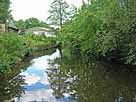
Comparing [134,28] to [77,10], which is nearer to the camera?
[134,28]

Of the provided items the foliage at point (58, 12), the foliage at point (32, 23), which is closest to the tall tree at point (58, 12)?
the foliage at point (58, 12)

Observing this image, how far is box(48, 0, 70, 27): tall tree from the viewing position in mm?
85875

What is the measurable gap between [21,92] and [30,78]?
6339 mm

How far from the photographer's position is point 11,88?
22.3 meters

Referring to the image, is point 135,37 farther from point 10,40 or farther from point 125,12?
point 10,40

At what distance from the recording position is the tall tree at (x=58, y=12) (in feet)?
282

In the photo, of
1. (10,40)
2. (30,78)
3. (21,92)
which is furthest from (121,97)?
(10,40)

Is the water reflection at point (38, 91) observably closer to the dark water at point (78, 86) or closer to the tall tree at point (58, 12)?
the dark water at point (78, 86)

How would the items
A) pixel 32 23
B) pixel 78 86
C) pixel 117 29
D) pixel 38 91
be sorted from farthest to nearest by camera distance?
pixel 32 23
pixel 117 29
pixel 78 86
pixel 38 91

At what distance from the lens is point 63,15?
86.5 meters

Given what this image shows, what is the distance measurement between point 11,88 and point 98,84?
17.5 feet

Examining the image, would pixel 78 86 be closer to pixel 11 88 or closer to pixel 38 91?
pixel 38 91

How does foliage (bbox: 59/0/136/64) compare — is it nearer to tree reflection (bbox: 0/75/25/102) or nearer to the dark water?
the dark water

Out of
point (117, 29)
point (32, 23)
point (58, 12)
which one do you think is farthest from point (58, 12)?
point (117, 29)
